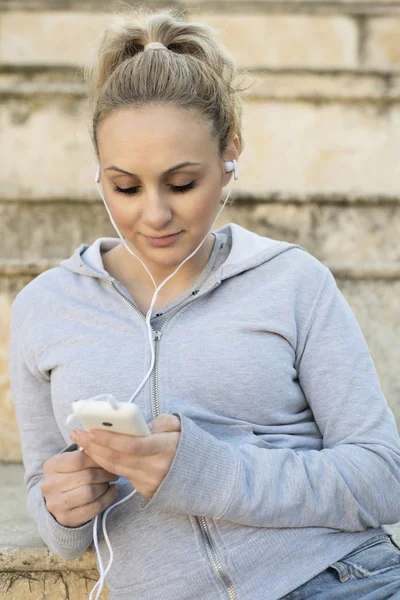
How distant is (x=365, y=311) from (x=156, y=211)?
1036mm

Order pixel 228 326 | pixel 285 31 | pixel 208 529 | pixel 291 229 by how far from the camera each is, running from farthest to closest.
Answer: pixel 285 31, pixel 291 229, pixel 228 326, pixel 208 529

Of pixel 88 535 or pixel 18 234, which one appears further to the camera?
pixel 18 234

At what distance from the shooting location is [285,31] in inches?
A: 144

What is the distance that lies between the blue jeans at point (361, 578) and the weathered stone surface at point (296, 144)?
1609 millimetres

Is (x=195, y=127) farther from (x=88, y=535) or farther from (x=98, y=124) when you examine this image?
(x=88, y=535)

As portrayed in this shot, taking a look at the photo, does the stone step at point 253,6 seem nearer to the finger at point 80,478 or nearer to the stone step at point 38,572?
the stone step at point 38,572

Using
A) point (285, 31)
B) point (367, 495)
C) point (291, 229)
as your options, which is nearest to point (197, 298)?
point (367, 495)

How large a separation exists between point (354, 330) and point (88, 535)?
52cm

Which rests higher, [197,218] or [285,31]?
[285,31]

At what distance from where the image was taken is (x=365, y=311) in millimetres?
2143

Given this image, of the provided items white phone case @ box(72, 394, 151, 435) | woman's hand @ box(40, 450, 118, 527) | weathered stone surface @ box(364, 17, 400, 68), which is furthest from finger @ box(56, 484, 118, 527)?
weathered stone surface @ box(364, 17, 400, 68)

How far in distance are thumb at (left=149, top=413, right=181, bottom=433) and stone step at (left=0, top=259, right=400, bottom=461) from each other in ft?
3.21

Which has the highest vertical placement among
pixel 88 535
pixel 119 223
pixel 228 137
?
pixel 228 137

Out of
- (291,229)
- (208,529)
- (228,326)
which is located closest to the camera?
(208,529)
